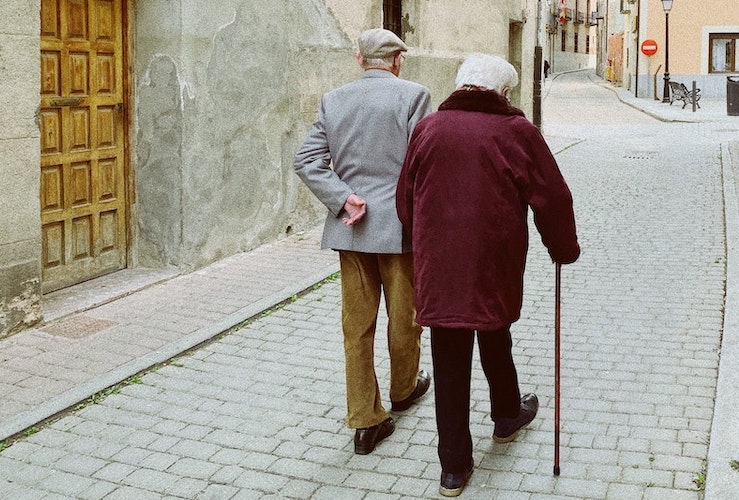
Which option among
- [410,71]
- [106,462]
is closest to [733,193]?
[410,71]

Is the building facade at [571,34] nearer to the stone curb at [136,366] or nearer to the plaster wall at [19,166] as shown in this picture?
the stone curb at [136,366]

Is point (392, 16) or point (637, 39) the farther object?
point (637, 39)

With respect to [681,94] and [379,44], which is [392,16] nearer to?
[379,44]

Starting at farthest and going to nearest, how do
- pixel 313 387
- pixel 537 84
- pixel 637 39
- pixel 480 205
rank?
pixel 637 39 < pixel 537 84 < pixel 313 387 < pixel 480 205

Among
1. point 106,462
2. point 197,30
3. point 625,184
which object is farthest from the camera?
point 625,184

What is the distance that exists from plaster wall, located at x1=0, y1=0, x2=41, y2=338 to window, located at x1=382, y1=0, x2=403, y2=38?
6751 millimetres

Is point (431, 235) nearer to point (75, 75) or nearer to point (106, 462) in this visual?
point (106, 462)

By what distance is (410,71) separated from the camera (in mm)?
12516

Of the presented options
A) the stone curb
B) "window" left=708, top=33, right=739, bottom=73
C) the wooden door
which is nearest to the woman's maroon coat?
the stone curb

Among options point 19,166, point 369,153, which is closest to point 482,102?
point 369,153

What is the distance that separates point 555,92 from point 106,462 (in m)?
40.2

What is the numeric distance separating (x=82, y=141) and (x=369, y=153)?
150 inches

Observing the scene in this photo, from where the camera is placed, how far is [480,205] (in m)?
3.85

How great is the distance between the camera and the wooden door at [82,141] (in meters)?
7.24
